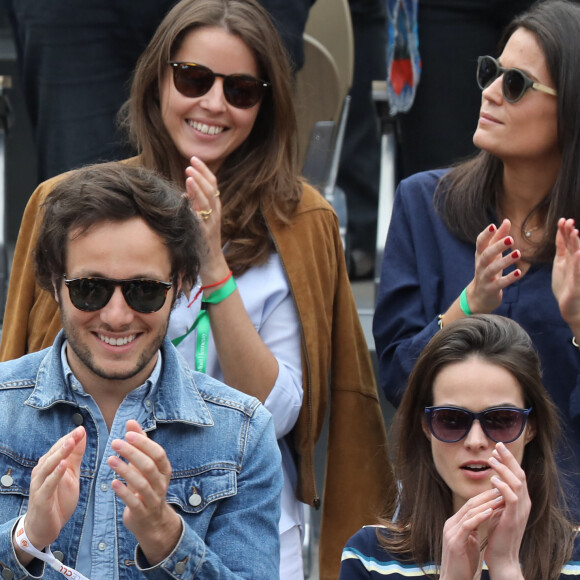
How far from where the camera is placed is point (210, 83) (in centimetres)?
351

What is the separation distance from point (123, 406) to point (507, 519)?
2.50 feet

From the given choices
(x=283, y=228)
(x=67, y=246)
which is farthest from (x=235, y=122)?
(x=67, y=246)

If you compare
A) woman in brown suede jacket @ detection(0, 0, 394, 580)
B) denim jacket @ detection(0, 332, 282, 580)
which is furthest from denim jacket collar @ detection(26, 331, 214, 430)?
woman in brown suede jacket @ detection(0, 0, 394, 580)

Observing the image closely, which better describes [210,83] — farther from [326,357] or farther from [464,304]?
[464,304]

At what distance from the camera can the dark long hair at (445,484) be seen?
2.72 meters

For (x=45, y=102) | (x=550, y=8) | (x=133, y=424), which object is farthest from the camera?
(x=45, y=102)

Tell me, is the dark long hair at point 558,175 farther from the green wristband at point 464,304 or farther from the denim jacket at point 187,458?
the denim jacket at point 187,458

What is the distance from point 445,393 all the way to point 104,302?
2.40 ft

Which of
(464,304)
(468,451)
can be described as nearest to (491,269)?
(464,304)

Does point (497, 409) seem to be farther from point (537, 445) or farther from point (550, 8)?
point (550, 8)

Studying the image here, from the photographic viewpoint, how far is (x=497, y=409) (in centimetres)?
271

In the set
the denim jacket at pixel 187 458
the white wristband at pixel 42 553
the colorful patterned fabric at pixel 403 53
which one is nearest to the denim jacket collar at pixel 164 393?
the denim jacket at pixel 187 458

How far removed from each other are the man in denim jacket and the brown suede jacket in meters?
0.67

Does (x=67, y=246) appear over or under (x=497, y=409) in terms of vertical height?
over
